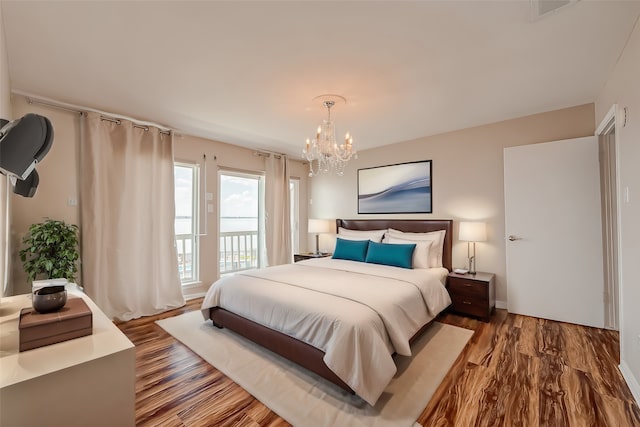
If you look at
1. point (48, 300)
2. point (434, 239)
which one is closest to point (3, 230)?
point (48, 300)

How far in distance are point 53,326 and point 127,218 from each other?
256 centimetres

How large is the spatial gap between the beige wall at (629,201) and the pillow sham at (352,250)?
252 cm

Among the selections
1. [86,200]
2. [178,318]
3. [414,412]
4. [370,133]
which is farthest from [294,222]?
[414,412]

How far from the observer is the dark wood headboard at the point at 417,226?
3.91 metres

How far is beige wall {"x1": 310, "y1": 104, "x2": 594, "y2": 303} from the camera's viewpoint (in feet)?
10.7

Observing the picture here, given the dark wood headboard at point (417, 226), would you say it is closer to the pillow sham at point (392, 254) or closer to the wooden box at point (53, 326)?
the pillow sham at point (392, 254)

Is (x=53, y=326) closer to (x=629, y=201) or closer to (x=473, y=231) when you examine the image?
(x=629, y=201)

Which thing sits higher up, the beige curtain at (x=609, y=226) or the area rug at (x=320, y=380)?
the beige curtain at (x=609, y=226)

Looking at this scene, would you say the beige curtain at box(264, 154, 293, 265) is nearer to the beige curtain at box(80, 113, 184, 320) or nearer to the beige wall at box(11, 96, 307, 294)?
the beige curtain at box(80, 113, 184, 320)

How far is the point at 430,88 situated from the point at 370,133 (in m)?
1.43

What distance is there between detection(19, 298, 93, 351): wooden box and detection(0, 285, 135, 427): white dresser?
0.03 m

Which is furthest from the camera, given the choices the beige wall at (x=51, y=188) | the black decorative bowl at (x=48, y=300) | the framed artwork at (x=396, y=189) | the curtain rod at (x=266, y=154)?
the curtain rod at (x=266, y=154)

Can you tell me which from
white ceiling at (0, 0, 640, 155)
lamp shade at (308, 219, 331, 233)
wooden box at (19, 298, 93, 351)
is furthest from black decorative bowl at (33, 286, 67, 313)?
lamp shade at (308, 219, 331, 233)

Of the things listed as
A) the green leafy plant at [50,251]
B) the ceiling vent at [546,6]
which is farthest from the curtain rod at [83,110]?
the ceiling vent at [546,6]
